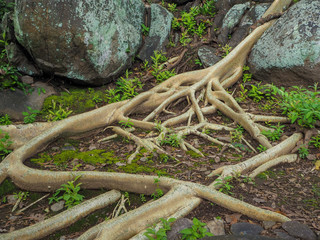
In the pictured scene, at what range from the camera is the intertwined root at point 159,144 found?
11.1 ft

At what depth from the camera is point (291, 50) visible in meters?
6.39

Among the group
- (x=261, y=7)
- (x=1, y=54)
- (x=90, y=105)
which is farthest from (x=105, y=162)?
(x=261, y=7)

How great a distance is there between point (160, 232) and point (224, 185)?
1246 millimetres

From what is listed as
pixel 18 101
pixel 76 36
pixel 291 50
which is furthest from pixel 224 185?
A: pixel 18 101

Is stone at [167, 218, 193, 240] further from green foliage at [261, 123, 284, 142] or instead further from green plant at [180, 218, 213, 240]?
green foliage at [261, 123, 284, 142]

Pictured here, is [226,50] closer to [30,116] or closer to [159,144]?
[159,144]

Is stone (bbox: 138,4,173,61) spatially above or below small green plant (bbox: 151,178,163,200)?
above

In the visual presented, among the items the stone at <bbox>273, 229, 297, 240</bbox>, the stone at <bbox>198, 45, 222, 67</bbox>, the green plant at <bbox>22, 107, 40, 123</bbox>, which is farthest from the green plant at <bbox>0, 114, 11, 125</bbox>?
the stone at <bbox>273, 229, 297, 240</bbox>

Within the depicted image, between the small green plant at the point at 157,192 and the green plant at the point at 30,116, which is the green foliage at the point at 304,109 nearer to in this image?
the small green plant at the point at 157,192

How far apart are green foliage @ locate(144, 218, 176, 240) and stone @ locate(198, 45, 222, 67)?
485 centimetres

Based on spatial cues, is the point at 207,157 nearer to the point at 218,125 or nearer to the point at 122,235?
the point at 218,125

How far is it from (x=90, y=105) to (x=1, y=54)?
2416 mm

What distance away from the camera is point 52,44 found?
6.05 meters

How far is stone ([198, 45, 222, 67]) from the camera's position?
725cm
